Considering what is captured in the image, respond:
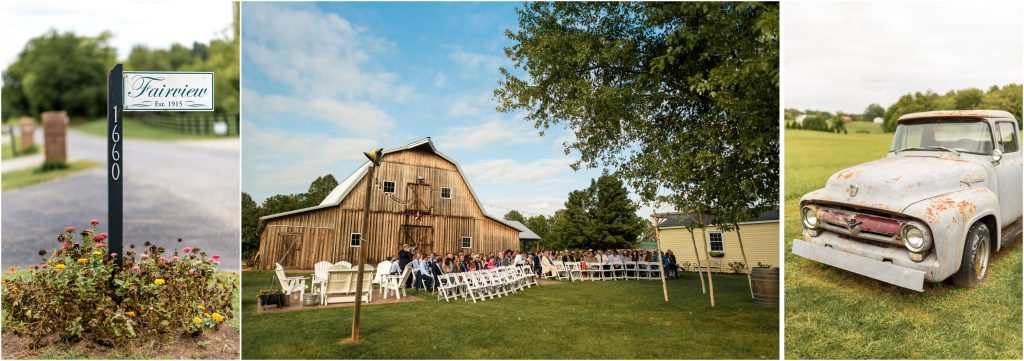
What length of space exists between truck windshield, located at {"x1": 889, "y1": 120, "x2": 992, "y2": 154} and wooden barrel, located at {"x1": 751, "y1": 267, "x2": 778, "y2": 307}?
1.68 meters

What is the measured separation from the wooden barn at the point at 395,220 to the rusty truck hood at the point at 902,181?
309 cm

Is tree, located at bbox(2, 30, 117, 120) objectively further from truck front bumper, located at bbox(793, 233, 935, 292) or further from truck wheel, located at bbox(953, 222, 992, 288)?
truck wheel, located at bbox(953, 222, 992, 288)

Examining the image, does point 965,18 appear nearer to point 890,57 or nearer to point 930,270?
point 890,57

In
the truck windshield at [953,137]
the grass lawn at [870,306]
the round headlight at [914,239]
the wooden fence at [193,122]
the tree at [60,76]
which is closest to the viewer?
the round headlight at [914,239]

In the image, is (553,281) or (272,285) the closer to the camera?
(272,285)

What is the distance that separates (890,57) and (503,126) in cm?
388

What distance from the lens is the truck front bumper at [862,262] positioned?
213 inches

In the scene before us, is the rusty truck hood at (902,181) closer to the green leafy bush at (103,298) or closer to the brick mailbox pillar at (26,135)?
the green leafy bush at (103,298)

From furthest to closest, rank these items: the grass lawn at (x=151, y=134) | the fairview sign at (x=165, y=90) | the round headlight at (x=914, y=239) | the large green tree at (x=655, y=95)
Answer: the grass lawn at (x=151, y=134), the large green tree at (x=655, y=95), the fairview sign at (x=165, y=90), the round headlight at (x=914, y=239)

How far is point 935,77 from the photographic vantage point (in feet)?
20.3

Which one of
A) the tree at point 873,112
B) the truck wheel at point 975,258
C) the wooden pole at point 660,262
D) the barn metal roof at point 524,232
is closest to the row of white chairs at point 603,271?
the wooden pole at point 660,262

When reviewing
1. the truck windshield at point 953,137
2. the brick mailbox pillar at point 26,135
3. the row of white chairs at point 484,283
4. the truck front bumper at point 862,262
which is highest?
the brick mailbox pillar at point 26,135

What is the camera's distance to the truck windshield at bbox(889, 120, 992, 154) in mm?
5645

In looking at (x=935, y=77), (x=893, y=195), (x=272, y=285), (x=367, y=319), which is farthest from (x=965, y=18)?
(x=272, y=285)
